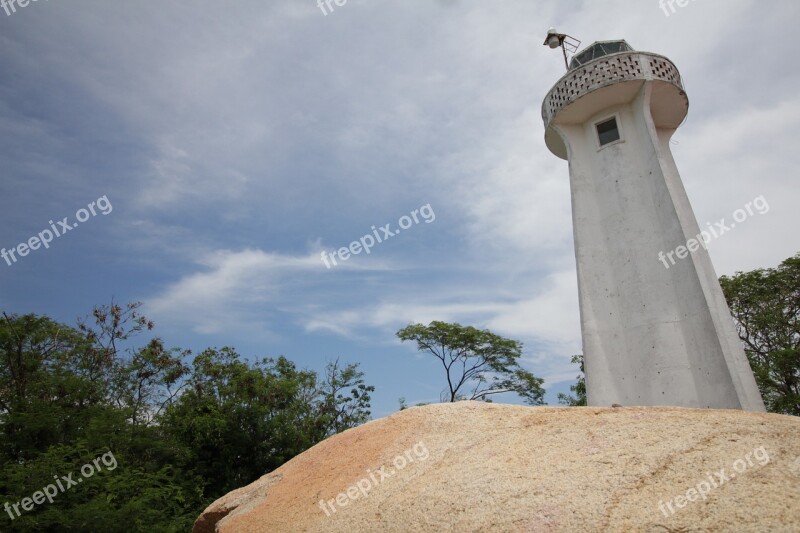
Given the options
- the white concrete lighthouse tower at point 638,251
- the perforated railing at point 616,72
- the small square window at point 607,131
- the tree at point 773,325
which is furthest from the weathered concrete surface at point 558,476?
the tree at point 773,325

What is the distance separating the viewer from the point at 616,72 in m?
14.6

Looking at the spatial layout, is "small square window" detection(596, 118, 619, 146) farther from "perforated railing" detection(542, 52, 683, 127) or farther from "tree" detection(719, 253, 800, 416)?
"tree" detection(719, 253, 800, 416)

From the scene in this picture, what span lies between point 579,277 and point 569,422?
942 centimetres

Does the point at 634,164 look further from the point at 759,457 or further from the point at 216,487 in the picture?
the point at 216,487

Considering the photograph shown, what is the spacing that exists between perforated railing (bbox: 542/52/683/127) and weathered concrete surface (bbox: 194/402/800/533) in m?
11.7

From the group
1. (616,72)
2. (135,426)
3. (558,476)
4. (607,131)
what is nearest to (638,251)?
(607,131)

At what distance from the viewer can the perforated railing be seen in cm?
1441

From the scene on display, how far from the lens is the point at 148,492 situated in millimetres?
13070

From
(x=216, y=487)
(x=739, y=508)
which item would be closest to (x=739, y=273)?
(x=739, y=508)

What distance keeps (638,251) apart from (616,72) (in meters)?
5.50

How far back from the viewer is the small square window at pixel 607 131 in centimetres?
1532

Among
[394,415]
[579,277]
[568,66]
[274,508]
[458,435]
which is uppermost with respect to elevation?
[568,66]

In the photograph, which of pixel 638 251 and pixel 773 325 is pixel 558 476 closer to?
pixel 638 251

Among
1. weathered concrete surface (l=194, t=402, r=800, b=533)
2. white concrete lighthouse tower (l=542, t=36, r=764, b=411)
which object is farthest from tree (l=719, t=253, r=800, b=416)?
weathered concrete surface (l=194, t=402, r=800, b=533)
